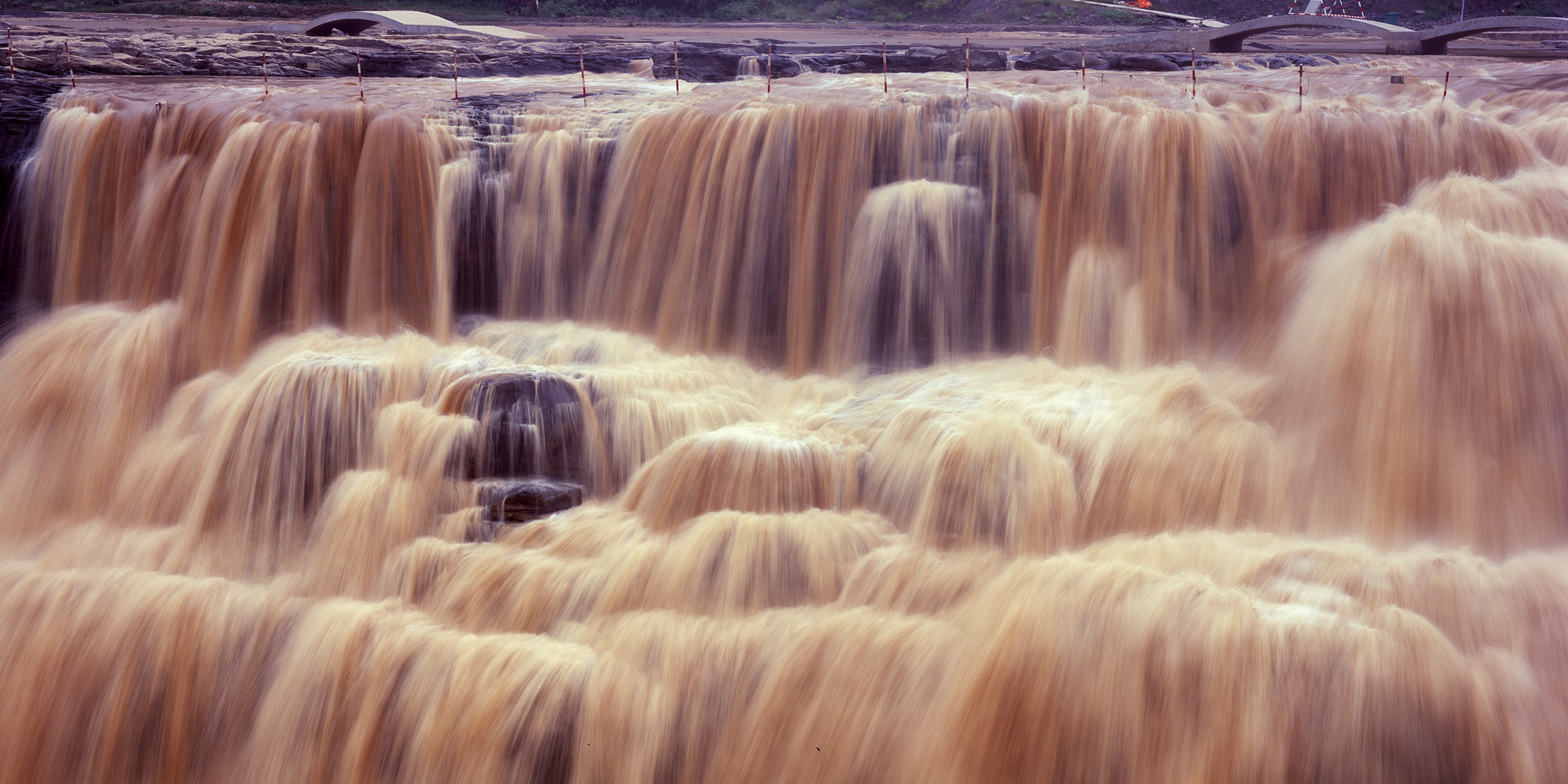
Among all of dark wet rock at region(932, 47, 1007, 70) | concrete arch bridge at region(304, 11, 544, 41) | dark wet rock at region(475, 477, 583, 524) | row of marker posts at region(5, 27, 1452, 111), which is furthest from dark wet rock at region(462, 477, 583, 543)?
concrete arch bridge at region(304, 11, 544, 41)

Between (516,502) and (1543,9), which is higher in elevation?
(1543,9)

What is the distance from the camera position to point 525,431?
6.49 meters

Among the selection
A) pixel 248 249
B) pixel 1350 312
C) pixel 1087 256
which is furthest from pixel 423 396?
pixel 1350 312

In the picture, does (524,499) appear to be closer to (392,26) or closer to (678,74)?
(678,74)

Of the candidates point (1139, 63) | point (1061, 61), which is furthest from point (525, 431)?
point (1139, 63)

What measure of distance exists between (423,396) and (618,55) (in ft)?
26.3

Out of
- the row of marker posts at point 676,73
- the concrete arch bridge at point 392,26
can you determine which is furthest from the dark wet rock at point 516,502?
the concrete arch bridge at point 392,26

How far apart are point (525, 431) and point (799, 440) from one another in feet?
5.49

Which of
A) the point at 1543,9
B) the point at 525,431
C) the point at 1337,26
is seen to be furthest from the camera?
the point at 1543,9

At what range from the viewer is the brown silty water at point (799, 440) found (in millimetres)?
4746

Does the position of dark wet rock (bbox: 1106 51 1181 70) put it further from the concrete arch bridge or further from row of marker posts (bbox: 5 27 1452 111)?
the concrete arch bridge

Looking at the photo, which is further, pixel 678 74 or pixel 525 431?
pixel 678 74

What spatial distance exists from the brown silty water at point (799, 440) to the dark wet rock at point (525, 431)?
0.03m

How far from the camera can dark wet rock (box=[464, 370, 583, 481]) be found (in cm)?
646
